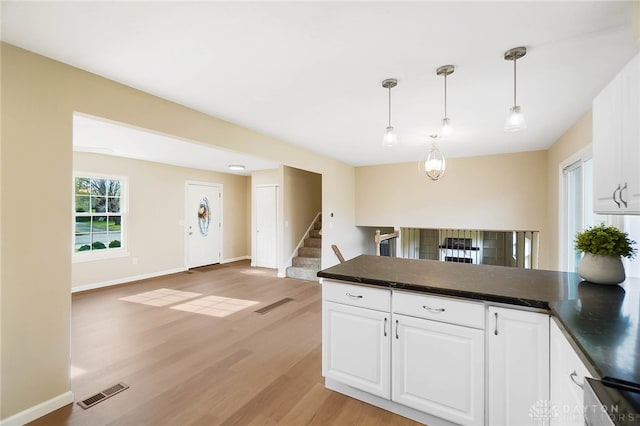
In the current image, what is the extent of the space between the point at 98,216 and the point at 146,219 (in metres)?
0.83

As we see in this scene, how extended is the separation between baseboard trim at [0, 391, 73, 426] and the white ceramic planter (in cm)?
366

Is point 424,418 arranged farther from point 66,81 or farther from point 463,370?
point 66,81

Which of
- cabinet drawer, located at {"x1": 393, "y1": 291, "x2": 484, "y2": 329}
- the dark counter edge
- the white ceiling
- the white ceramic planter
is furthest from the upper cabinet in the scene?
cabinet drawer, located at {"x1": 393, "y1": 291, "x2": 484, "y2": 329}

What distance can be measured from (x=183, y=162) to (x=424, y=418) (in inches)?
241

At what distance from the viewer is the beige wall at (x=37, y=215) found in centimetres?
183

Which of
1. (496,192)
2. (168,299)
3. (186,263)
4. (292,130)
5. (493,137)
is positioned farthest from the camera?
(186,263)

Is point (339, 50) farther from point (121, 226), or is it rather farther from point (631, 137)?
point (121, 226)

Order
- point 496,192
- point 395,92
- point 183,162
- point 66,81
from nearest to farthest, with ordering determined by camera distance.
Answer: point 66,81 → point 395,92 → point 496,192 → point 183,162

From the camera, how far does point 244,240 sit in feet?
A: 27.5

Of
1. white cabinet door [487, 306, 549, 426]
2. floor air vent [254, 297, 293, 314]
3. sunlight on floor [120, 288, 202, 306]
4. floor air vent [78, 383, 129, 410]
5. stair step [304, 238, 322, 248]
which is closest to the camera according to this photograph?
white cabinet door [487, 306, 549, 426]

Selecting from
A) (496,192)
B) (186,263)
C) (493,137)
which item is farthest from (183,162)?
(496,192)

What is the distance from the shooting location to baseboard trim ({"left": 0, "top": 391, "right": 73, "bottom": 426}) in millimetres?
1833

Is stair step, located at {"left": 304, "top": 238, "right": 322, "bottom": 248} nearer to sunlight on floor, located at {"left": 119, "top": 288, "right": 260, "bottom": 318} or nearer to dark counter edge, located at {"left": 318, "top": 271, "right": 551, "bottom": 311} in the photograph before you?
sunlight on floor, located at {"left": 119, "top": 288, "right": 260, "bottom": 318}

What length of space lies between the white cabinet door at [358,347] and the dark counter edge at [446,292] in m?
0.21
